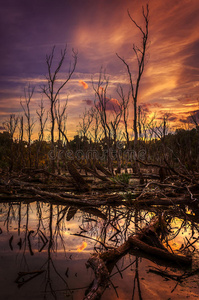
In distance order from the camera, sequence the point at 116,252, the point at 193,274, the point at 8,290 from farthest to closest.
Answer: the point at 116,252
the point at 193,274
the point at 8,290

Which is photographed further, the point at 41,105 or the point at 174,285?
the point at 41,105

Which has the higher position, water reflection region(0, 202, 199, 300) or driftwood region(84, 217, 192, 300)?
driftwood region(84, 217, 192, 300)

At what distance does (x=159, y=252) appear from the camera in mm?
3133

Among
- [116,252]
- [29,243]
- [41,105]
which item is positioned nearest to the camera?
[116,252]

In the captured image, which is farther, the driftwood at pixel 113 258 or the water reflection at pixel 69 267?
the water reflection at pixel 69 267

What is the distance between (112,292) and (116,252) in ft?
2.41

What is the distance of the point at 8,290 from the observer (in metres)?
2.41

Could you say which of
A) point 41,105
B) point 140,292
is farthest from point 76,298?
point 41,105

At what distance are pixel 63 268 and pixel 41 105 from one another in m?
34.5

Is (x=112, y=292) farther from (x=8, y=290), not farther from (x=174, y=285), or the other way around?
(x=8, y=290)

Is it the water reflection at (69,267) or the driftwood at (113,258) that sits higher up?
the driftwood at (113,258)

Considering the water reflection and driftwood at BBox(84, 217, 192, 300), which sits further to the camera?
the water reflection

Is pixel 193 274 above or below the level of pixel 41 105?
below

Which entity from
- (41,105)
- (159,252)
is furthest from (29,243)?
(41,105)
